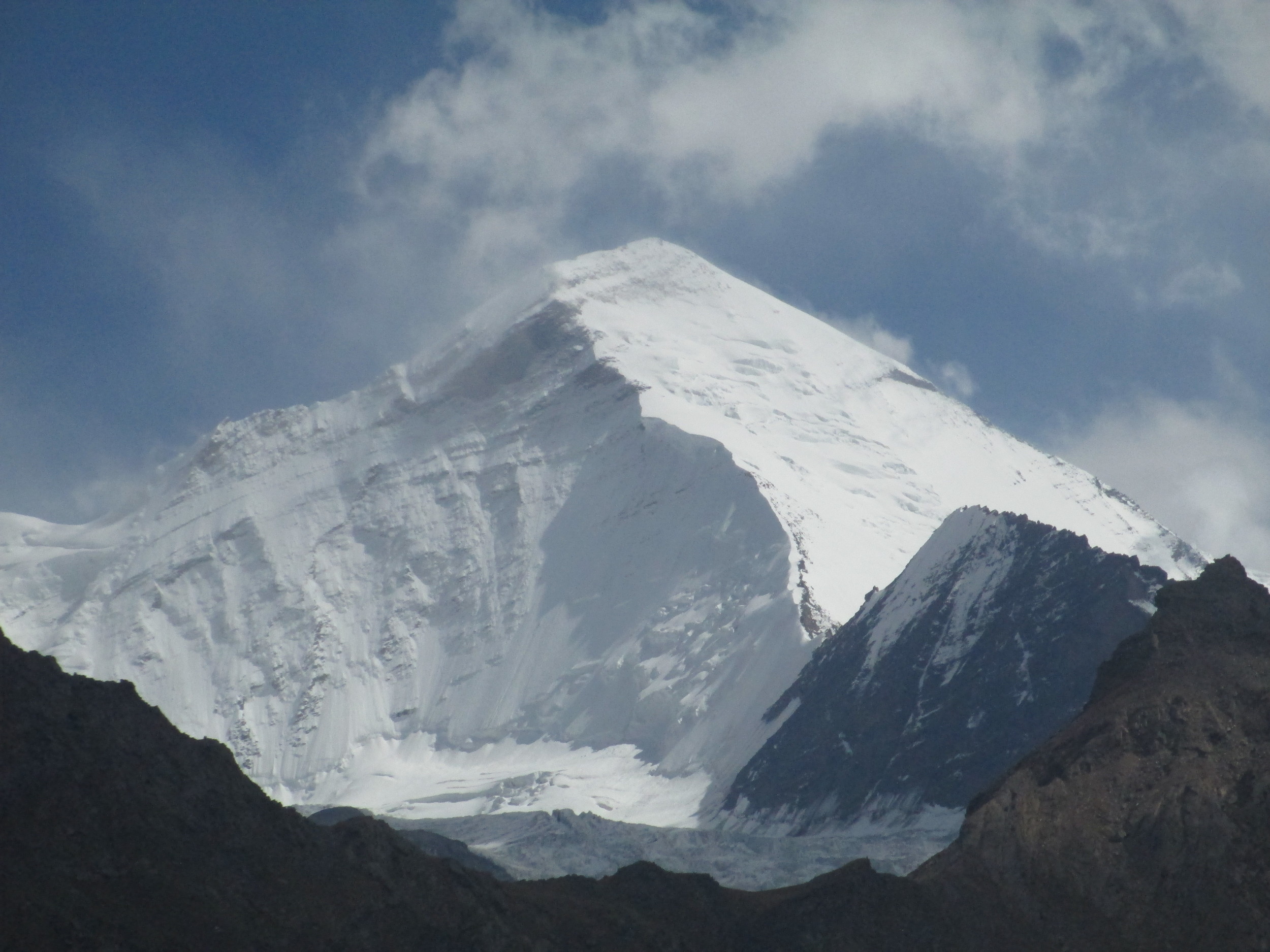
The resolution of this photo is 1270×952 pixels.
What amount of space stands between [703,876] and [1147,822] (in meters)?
24.2

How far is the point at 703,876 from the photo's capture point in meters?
95.7

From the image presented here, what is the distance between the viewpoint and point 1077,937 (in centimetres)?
8888

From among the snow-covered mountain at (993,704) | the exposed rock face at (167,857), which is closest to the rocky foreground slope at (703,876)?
the exposed rock face at (167,857)

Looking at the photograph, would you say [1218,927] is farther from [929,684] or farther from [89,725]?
[929,684]

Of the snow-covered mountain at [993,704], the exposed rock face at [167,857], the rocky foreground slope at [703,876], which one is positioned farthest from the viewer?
the snow-covered mountain at [993,704]

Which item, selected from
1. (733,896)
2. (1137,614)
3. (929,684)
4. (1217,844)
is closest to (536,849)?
(929,684)

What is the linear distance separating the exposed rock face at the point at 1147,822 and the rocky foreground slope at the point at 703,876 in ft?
0.43

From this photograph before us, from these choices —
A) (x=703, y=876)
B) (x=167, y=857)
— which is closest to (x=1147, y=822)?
(x=703, y=876)

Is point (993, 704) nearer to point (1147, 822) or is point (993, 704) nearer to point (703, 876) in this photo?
point (1147, 822)

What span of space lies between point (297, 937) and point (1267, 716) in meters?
57.8

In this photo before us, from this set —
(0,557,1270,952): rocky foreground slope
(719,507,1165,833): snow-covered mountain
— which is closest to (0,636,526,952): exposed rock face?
(0,557,1270,952): rocky foreground slope

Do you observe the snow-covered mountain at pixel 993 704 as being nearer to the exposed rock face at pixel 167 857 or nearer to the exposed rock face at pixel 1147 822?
the exposed rock face at pixel 1147 822

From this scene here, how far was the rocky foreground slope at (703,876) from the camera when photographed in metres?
71.0

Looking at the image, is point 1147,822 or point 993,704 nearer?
point 1147,822
